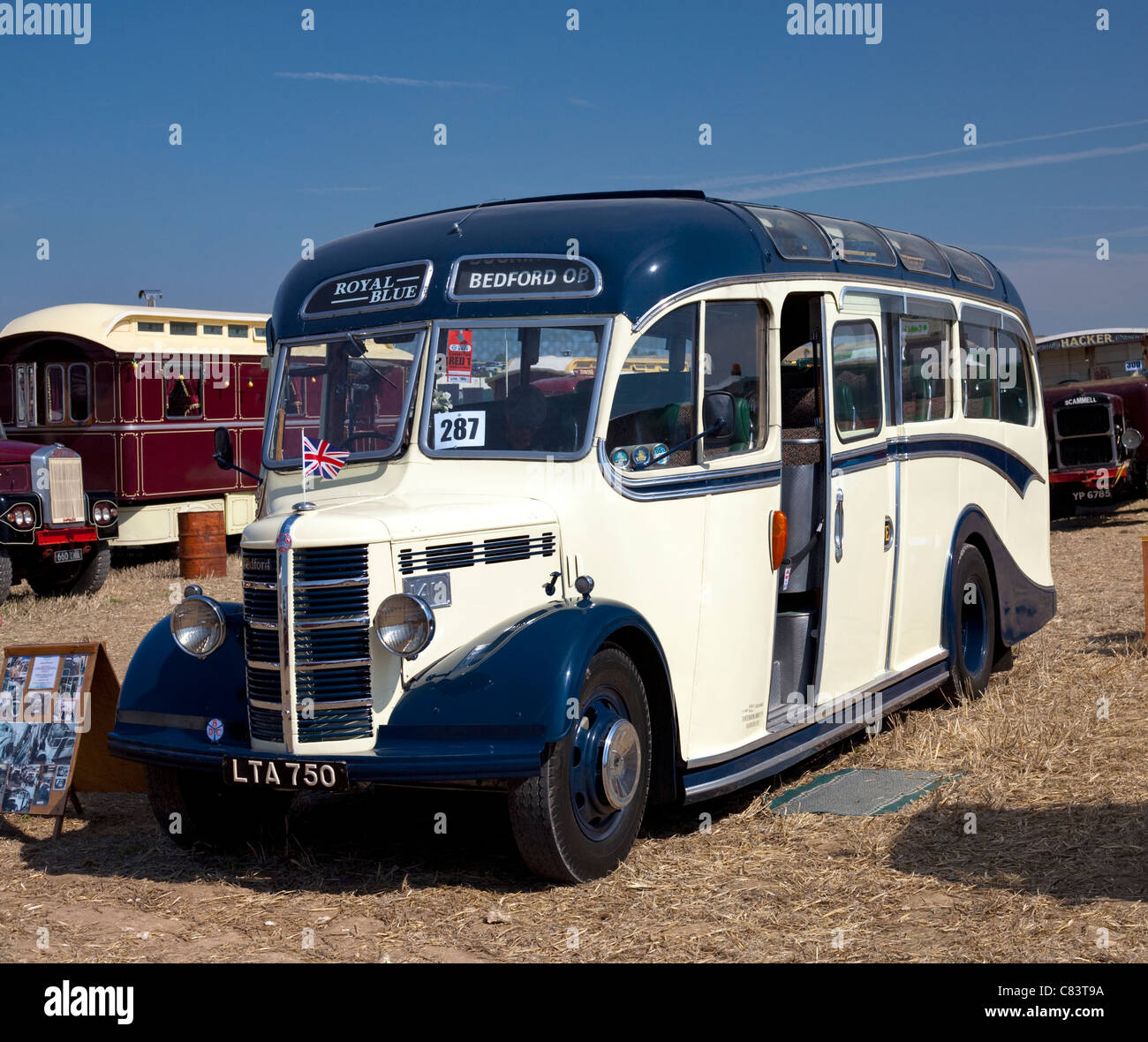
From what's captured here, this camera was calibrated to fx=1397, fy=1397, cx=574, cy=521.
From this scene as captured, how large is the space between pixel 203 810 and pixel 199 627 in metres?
0.82

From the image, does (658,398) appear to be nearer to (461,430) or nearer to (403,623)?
(461,430)

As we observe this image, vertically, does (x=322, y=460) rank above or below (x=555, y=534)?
above

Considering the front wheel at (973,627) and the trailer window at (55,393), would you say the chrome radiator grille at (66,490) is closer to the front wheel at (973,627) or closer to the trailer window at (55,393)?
the trailer window at (55,393)

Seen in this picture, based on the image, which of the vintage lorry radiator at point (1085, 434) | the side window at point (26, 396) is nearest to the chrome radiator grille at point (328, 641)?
the side window at point (26, 396)

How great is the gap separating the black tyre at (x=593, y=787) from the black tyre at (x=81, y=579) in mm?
11142

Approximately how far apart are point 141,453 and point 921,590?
38.1ft

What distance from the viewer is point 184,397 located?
57.2 ft

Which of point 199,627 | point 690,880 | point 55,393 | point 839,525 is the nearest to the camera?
point 690,880

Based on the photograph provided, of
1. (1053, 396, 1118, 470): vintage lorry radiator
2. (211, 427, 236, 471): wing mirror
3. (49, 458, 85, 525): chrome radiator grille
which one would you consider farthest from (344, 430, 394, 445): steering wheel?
(1053, 396, 1118, 470): vintage lorry radiator

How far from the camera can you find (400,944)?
4457mm

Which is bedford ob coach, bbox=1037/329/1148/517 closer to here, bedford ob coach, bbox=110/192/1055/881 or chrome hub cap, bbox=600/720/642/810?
bedford ob coach, bbox=110/192/1055/881

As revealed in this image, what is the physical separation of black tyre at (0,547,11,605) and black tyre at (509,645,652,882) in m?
9.94

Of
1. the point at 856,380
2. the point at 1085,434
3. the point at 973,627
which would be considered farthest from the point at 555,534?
the point at 1085,434

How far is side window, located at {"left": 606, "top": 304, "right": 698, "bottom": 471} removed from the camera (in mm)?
5398
